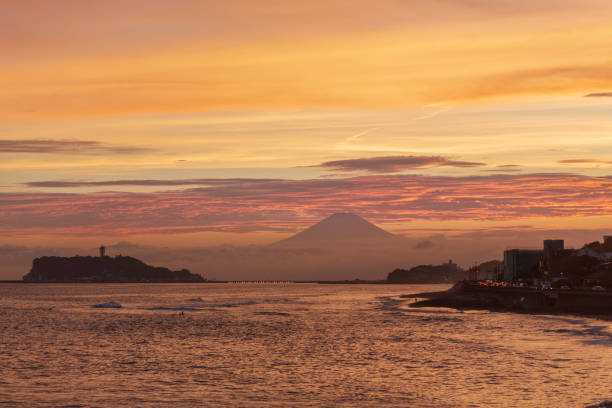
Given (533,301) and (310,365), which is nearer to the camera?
(310,365)

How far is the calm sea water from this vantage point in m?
44.5

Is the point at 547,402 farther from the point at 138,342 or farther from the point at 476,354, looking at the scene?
the point at 138,342

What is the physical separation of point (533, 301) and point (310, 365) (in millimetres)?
102909

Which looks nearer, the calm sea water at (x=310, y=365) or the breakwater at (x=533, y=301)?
the calm sea water at (x=310, y=365)

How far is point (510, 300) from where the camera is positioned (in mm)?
162125

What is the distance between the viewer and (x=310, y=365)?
6050 cm

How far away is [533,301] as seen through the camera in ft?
498

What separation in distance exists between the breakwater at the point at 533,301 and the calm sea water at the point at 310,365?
30698 millimetres

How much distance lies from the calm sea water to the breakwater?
30698 mm

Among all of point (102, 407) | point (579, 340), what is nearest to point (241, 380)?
point (102, 407)

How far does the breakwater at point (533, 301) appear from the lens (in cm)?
13362

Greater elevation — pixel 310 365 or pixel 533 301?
pixel 533 301

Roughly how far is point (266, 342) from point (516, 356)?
28940mm

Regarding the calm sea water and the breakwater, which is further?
the breakwater
